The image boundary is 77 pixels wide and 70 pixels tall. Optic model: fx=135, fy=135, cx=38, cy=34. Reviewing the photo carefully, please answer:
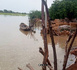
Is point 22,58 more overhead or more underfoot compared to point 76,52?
more underfoot

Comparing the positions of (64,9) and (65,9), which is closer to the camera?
(64,9)

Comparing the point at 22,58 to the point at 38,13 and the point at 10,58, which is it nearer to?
the point at 10,58

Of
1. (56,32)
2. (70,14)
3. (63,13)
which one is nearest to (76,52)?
(56,32)

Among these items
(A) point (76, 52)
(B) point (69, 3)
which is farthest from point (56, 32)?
(A) point (76, 52)

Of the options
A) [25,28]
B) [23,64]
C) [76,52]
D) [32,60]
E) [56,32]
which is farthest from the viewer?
[25,28]

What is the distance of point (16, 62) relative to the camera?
16.3 feet

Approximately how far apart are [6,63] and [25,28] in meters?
9.91

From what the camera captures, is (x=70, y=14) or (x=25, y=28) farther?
(x=70, y=14)

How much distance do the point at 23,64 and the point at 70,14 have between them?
13.4 m

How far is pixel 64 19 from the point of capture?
57.1ft

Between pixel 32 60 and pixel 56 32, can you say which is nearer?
pixel 32 60

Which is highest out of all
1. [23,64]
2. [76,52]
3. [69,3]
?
[69,3]

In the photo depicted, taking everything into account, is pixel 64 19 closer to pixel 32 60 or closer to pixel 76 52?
pixel 32 60

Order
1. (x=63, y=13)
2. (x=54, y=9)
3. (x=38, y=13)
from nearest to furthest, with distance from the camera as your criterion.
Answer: (x=63, y=13), (x=54, y=9), (x=38, y=13)
